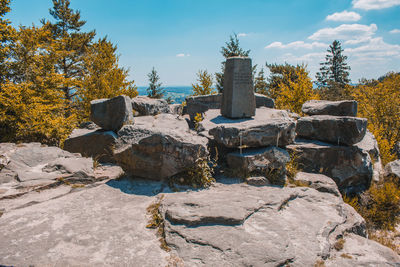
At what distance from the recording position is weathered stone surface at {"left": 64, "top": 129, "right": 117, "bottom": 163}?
7.73 m

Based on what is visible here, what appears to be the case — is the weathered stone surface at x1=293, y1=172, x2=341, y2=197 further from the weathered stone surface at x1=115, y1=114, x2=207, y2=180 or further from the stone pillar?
the weathered stone surface at x1=115, y1=114, x2=207, y2=180

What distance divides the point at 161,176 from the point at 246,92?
4196 millimetres

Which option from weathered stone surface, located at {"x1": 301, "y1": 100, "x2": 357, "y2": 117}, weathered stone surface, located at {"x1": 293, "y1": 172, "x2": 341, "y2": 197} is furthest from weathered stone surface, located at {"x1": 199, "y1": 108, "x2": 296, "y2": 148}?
weathered stone surface, located at {"x1": 301, "y1": 100, "x2": 357, "y2": 117}

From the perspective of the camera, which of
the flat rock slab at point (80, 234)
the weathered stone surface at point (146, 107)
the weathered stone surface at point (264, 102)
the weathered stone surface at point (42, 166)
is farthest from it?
the weathered stone surface at point (264, 102)

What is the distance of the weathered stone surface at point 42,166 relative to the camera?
221 inches

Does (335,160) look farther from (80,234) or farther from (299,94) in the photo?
(299,94)

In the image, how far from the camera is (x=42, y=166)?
6164 mm

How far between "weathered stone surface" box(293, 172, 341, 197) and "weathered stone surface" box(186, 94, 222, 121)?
247 inches

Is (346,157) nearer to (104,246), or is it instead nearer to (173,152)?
(173,152)

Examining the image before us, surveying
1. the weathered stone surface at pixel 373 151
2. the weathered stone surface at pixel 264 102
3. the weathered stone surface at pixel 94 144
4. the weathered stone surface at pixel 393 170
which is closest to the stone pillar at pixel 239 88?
the weathered stone surface at pixel 264 102

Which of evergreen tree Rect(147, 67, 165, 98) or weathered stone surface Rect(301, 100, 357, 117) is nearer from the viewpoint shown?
weathered stone surface Rect(301, 100, 357, 117)

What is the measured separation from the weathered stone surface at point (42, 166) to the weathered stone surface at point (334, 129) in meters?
7.42

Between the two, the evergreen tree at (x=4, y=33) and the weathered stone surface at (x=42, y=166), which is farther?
the evergreen tree at (x=4, y=33)

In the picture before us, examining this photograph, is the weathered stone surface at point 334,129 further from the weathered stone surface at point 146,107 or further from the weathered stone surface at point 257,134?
the weathered stone surface at point 146,107
